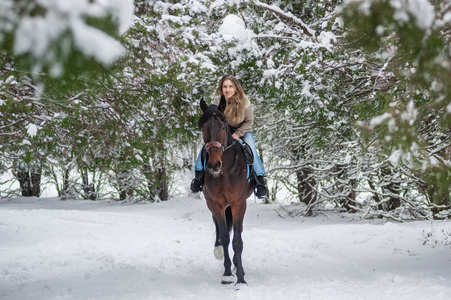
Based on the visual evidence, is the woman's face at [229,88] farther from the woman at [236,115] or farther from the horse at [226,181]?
the horse at [226,181]

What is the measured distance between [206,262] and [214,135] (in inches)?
119

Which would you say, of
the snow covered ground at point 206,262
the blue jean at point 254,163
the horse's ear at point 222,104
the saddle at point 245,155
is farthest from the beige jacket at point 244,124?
the snow covered ground at point 206,262

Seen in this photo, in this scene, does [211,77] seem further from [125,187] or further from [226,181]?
[125,187]

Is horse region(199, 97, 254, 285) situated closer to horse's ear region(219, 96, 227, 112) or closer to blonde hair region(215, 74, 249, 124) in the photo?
horse's ear region(219, 96, 227, 112)

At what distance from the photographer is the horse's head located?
4.97m

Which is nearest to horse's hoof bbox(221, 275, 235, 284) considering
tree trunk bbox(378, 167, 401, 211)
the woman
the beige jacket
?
the woman

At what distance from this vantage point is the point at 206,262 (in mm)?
7086

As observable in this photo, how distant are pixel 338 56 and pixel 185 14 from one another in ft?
9.24

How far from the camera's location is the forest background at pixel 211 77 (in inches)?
63.0

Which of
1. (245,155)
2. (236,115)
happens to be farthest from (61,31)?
(236,115)

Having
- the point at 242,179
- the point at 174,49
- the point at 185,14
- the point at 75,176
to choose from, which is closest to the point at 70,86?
the point at 242,179

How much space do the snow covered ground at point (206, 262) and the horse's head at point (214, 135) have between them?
165 centimetres

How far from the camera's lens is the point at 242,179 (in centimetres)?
574

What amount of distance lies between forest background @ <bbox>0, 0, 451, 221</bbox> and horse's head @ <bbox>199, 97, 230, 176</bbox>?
4.02ft
